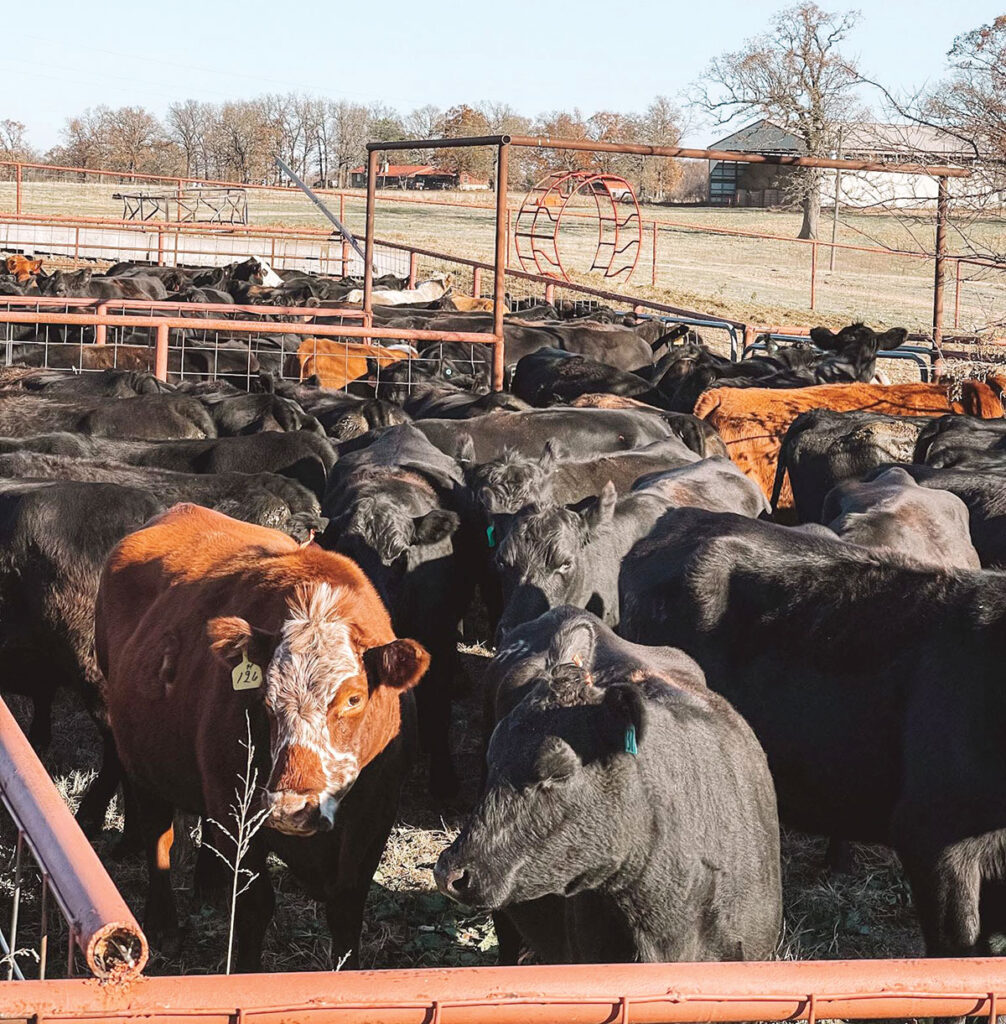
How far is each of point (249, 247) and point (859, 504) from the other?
977 inches

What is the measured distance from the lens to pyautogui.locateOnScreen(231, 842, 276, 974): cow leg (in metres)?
3.92

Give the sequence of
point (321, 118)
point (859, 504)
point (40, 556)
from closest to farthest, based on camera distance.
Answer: point (40, 556), point (859, 504), point (321, 118)

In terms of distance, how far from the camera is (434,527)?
20.7 feet

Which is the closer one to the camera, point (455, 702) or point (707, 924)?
point (707, 924)

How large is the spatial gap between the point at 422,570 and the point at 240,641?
9.27 ft

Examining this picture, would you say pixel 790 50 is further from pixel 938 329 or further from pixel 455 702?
pixel 455 702

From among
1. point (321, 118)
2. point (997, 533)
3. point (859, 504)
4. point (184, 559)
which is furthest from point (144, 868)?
point (321, 118)

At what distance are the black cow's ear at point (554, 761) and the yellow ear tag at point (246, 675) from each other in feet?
2.90

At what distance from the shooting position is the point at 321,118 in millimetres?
98375

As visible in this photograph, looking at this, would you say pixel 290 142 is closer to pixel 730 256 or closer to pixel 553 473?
pixel 730 256

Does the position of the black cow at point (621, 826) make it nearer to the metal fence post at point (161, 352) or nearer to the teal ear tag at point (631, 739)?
the teal ear tag at point (631, 739)

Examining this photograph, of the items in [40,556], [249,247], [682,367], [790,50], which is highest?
[790,50]

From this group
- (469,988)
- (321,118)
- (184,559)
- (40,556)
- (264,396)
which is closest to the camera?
(469,988)

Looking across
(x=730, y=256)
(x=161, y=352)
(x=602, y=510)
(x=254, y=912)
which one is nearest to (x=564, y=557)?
(x=602, y=510)
